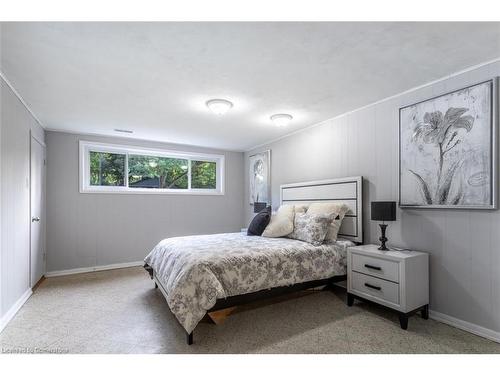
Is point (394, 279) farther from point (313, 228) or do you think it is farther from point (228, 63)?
point (228, 63)

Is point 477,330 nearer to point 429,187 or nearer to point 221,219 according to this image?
point 429,187

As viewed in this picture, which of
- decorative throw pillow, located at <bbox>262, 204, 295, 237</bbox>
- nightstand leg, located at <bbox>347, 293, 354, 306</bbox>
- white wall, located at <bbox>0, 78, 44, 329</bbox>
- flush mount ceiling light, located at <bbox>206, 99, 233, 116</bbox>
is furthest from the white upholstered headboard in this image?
white wall, located at <bbox>0, 78, 44, 329</bbox>

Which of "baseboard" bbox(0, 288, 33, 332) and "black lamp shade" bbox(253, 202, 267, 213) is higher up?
"black lamp shade" bbox(253, 202, 267, 213)

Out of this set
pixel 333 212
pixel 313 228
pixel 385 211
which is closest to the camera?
pixel 385 211

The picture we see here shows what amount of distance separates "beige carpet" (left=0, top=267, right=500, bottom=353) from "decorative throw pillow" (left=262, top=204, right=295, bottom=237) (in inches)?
31.6

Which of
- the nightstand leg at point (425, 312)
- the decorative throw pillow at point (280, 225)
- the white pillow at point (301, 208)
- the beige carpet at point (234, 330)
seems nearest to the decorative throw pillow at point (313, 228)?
the decorative throw pillow at point (280, 225)

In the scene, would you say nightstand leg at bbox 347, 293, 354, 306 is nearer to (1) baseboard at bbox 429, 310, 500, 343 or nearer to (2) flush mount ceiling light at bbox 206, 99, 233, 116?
(1) baseboard at bbox 429, 310, 500, 343

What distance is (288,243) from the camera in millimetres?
2967

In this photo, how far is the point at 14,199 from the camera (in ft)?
8.66

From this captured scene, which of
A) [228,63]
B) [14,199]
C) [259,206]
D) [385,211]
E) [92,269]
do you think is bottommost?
[92,269]

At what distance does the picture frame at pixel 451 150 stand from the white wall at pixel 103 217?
3.82m

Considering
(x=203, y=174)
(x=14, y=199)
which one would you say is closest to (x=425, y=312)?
(x=14, y=199)

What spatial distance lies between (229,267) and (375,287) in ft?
4.78

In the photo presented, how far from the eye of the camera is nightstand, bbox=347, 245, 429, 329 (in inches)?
90.6
